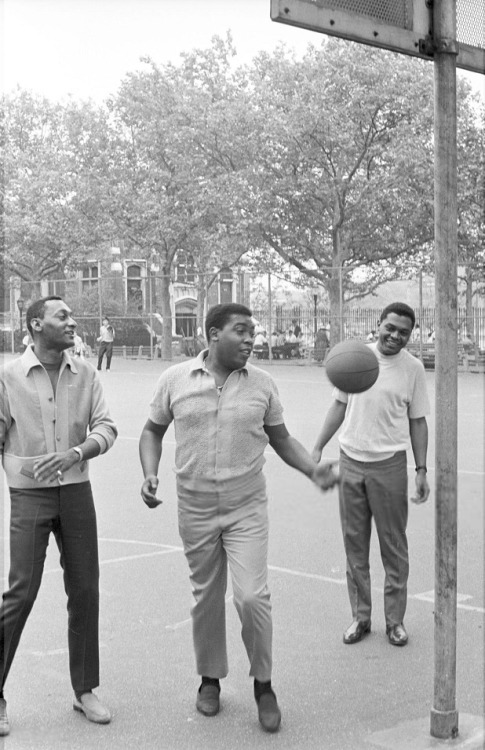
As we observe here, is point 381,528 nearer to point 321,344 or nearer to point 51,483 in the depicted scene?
point 51,483

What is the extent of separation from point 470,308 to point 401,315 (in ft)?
86.6

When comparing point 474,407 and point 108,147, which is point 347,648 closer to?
point 474,407

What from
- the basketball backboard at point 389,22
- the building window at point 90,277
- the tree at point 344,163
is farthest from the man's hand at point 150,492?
the building window at point 90,277

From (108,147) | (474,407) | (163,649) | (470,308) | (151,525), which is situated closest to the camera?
(163,649)

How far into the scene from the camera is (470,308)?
104ft

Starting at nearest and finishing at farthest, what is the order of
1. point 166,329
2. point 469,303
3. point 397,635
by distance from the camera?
1. point 397,635
2. point 469,303
3. point 166,329

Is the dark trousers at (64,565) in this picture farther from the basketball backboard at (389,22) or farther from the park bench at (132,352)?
the park bench at (132,352)

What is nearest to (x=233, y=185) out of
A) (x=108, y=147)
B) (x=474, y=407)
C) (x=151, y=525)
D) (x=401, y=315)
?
(x=108, y=147)

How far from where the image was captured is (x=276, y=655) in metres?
5.75

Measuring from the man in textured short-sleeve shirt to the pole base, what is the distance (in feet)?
3.02

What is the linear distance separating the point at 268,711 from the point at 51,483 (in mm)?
1385

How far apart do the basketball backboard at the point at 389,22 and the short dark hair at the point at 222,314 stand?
1.38 m

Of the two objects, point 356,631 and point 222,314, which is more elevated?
point 222,314

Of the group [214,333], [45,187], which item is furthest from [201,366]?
[45,187]
